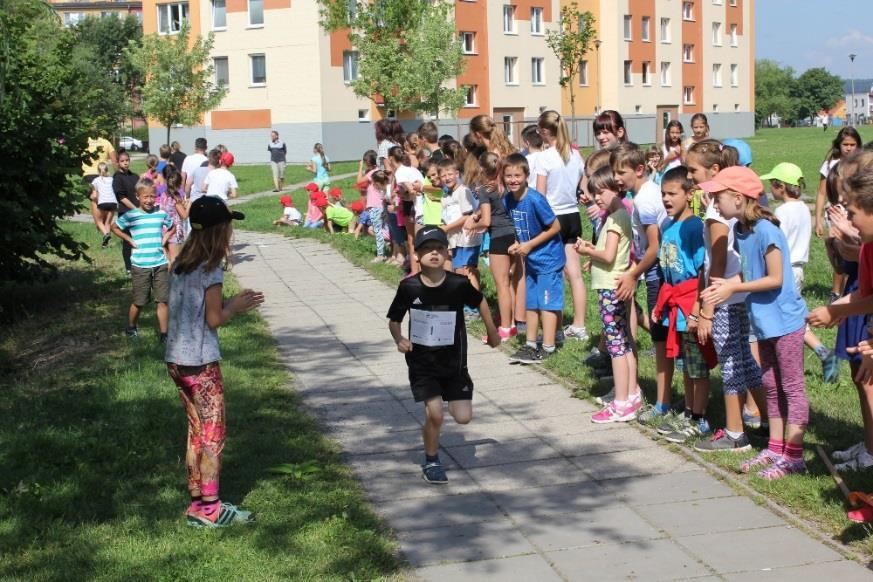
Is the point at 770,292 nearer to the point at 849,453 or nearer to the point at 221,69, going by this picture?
the point at 849,453

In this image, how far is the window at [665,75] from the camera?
77000mm

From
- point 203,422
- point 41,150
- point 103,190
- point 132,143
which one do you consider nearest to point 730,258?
point 203,422

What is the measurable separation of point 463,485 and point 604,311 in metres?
1.94

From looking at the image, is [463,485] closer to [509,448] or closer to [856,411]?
[509,448]

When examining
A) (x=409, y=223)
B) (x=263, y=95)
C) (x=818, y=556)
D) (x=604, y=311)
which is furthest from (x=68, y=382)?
(x=263, y=95)

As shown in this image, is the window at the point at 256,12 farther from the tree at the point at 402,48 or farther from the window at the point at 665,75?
the window at the point at 665,75

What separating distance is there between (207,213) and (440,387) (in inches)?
68.3

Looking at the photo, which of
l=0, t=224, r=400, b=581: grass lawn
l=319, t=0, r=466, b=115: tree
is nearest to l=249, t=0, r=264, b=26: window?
l=319, t=0, r=466, b=115: tree

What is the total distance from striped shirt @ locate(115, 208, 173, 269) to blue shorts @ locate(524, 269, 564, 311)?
4032 mm

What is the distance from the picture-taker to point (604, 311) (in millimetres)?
7938

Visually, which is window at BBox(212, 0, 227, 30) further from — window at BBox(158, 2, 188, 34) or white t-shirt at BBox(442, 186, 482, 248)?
white t-shirt at BBox(442, 186, 482, 248)

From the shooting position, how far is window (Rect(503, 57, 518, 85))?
217ft

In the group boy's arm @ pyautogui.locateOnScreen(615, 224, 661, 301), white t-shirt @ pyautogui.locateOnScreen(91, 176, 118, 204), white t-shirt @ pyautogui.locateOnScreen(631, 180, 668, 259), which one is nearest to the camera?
boy's arm @ pyautogui.locateOnScreen(615, 224, 661, 301)

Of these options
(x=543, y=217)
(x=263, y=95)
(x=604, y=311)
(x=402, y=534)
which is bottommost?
(x=402, y=534)
